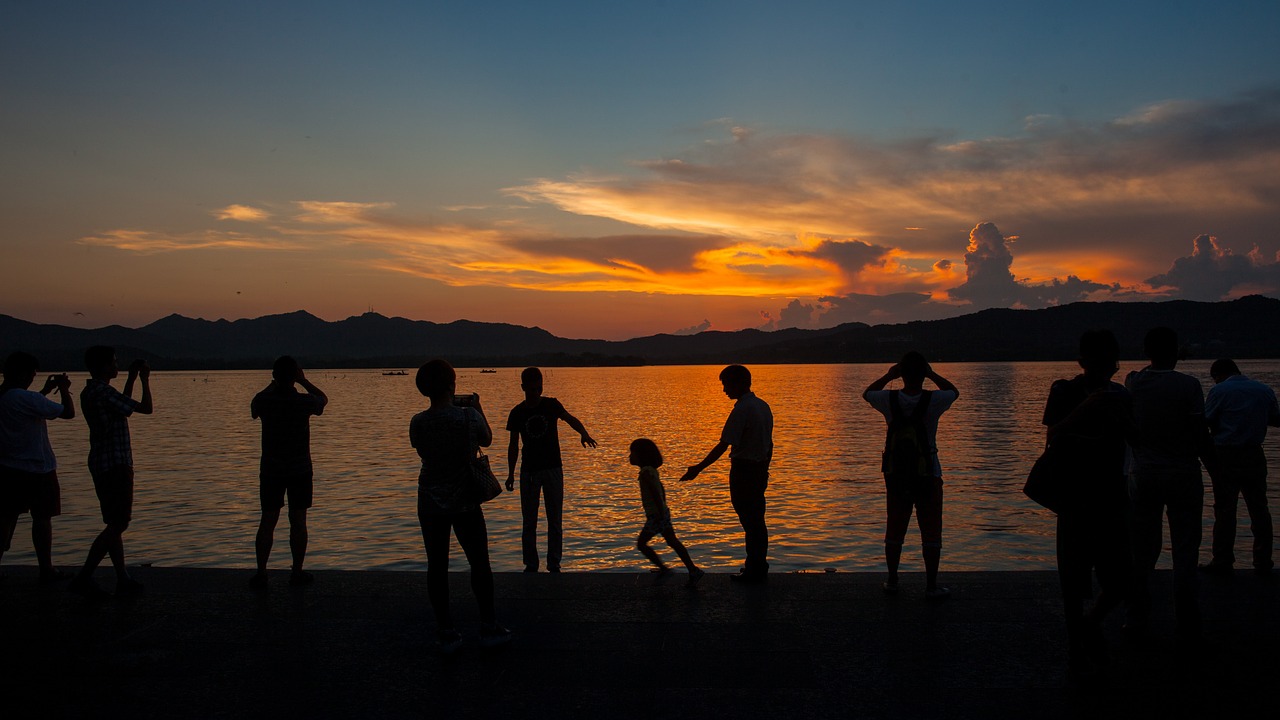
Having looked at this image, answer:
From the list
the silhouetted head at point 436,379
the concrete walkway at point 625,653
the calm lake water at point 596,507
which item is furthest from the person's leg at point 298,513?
the calm lake water at point 596,507

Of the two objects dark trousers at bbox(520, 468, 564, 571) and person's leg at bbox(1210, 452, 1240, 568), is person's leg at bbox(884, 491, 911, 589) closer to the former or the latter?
person's leg at bbox(1210, 452, 1240, 568)

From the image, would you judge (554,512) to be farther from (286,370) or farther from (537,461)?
(286,370)

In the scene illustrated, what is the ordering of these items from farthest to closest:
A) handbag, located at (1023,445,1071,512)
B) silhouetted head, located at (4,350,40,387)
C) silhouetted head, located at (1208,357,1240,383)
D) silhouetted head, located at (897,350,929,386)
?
silhouetted head, located at (1208,357,1240,383)
silhouetted head, located at (4,350,40,387)
silhouetted head, located at (897,350,929,386)
handbag, located at (1023,445,1071,512)

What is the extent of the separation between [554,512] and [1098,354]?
19.8ft

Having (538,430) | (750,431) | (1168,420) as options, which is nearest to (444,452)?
(750,431)

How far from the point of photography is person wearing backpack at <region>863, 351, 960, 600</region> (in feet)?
23.5

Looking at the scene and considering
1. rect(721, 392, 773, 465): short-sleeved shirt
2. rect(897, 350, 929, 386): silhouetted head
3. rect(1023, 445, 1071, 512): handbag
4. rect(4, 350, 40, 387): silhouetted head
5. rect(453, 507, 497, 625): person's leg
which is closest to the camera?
rect(1023, 445, 1071, 512): handbag

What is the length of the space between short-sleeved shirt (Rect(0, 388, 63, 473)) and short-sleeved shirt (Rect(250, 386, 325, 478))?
1.70 metres

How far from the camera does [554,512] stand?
9.71 metres

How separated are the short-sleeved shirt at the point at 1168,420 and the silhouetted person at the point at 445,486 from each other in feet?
15.2

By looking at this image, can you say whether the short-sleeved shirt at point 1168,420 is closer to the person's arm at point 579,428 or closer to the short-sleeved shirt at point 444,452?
the short-sleeved shirt at point 444,452

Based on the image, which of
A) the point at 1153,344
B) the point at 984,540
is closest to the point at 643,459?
the point at 1153,344

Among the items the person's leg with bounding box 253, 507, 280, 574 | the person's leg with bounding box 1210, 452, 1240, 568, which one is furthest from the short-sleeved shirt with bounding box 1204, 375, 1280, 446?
the person's leg with bounding box 253, 507, 280, 574

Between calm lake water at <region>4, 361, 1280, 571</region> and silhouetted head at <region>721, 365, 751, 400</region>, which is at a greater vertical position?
silhouetted head at <region>721, 365, 751, 400</region>
